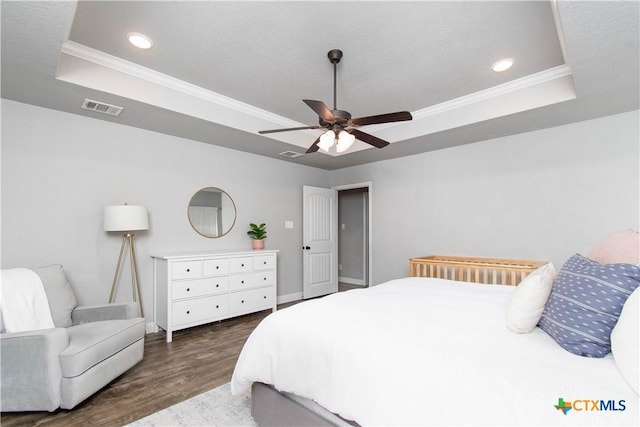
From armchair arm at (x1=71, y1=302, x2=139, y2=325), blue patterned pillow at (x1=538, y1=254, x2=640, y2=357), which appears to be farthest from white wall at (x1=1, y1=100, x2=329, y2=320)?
blue patterned pillow at (x1=538, y1=254, x2=640, y2=357)

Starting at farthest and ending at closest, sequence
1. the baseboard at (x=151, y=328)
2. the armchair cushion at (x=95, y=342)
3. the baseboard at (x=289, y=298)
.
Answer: the baseboard at (x=289, y=298) < the baseboard at (x=151, y=328) < the armchair cushion at (x=95, y=342)

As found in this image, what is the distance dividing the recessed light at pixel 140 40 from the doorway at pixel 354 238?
15.0ft

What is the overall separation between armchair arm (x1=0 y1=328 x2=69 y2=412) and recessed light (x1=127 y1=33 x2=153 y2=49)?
2105 mm

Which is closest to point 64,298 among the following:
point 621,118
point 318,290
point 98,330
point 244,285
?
point 98,330

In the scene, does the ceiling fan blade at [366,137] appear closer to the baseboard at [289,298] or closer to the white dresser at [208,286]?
the white dresser at [208,286]

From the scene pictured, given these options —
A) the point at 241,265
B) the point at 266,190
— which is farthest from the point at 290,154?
the point at 241,265

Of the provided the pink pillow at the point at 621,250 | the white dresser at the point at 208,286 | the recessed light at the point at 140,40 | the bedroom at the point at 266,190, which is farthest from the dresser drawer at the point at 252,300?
the pink pillow at the point at 621,250

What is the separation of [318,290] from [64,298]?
3541 mm

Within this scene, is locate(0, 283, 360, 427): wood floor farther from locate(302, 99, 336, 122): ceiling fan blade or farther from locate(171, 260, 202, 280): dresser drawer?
locate(302, 99, 336, 122): ceiling fan blade

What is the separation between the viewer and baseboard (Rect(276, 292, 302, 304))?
15.9 feet

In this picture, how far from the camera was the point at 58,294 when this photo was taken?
2.54 meters

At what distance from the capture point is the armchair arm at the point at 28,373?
1881 mm

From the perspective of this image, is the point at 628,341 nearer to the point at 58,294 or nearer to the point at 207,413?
the point at 207,413

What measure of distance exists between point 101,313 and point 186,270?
86cm
